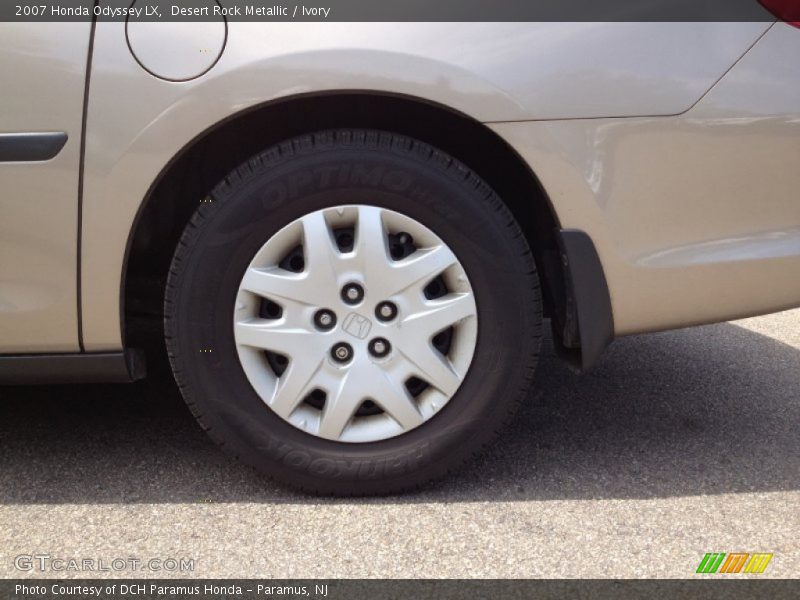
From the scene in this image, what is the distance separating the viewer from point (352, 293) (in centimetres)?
215

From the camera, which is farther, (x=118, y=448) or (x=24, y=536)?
(x=118, y=448)

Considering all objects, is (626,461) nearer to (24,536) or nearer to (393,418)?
(393,418)

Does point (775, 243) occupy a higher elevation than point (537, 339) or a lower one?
higher

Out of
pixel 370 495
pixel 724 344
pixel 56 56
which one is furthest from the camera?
pixel 724 344

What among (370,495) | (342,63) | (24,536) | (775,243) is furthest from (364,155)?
(24,536)

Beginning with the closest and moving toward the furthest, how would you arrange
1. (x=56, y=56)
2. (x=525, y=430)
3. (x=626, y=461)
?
(x=56, y=56)
(x=626, y=461)
(x=525, y=430)

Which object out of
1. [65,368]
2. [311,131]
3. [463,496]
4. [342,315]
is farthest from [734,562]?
[65,368]

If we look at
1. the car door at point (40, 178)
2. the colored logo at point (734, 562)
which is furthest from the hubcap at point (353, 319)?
the colored logo at point (734, 562)

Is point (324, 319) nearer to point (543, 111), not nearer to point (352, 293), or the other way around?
point (352, 293)

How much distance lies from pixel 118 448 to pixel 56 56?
3.66 feet

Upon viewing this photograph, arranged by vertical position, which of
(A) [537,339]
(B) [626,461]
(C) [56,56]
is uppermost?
(C) [56,56]

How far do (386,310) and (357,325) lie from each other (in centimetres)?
8

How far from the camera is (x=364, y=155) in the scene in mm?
2137

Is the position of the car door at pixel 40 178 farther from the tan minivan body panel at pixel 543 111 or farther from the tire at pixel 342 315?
the tire at pixel 342 315
